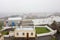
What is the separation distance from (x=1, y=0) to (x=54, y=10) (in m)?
1.11

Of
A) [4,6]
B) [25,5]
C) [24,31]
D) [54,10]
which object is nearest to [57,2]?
[54,10]

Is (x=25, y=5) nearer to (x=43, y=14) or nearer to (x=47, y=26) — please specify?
(x=43, y=14)

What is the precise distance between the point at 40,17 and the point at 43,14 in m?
0.09

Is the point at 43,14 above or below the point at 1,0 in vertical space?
below

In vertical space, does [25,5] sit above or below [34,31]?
above

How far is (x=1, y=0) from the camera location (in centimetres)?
268

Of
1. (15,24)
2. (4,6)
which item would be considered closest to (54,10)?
(15,24)

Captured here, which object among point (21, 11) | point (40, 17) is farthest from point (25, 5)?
point (40, 17)

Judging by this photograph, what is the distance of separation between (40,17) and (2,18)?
78cm

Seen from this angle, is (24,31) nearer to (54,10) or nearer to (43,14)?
(43,14)

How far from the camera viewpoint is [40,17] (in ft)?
8.89

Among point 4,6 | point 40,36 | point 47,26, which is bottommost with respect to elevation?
point 40,36

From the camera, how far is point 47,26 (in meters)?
2.65

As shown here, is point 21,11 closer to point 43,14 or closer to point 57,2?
point 43,14
